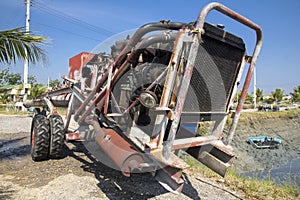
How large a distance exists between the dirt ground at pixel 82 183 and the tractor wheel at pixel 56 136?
29cm

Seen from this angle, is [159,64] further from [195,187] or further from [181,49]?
[195,187]

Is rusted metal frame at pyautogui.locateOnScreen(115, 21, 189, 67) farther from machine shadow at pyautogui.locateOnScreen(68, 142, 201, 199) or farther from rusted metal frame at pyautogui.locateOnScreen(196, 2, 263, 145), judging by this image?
machine shadow at pyautogui.locateOnScreen(68, 142, 201, 199)

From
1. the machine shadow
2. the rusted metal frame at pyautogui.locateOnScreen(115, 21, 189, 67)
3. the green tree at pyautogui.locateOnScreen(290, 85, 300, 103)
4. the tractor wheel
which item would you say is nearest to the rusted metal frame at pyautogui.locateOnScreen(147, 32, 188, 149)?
the rusted metal frame at pyautogui.locateOnScreen(115, 21, 189, 67)

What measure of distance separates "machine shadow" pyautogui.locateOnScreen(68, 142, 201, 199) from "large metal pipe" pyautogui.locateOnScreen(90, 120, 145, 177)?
976 mm

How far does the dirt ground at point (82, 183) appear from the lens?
11.5 feet

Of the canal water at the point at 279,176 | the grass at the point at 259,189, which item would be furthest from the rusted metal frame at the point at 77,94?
the canal water at the point at 279,176

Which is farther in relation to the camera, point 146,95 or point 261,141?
point 261,141

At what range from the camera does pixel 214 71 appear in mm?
2818

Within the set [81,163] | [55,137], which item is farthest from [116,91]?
[81,163]

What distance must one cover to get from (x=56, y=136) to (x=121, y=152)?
8.06 feet

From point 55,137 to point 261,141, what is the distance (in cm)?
2343

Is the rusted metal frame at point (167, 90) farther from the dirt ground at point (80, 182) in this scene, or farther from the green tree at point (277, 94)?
the green tree at point (277, 94)

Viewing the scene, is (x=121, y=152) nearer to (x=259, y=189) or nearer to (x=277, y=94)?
(x=259, y=189)

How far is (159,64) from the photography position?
289 centimetres
